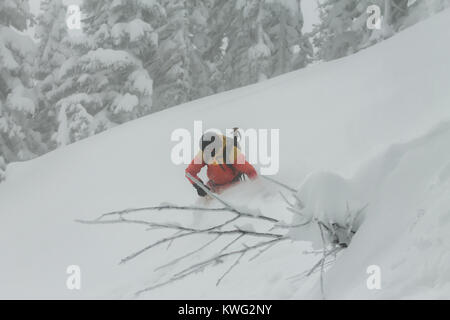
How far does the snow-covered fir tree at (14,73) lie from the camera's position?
13.7 meters

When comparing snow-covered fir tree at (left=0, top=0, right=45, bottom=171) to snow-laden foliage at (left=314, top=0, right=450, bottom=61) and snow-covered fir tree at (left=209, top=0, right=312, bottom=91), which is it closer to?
snow-covered fir tree at (left=209, top=0, right=312, bottom=91)

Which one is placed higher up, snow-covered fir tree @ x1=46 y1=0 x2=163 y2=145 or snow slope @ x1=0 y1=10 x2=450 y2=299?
snow-covered fir tree @ x1=46 y1=0 x2=163 y2=145

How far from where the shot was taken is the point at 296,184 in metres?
4.27

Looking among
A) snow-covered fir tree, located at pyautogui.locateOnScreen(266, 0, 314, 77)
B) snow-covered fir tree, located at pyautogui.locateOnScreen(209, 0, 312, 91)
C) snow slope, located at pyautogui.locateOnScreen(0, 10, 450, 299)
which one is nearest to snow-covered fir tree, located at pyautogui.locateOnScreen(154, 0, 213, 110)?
snow-covered fir tree, located at pyautogui.locateOnScreen(209, 0, 312, 91)

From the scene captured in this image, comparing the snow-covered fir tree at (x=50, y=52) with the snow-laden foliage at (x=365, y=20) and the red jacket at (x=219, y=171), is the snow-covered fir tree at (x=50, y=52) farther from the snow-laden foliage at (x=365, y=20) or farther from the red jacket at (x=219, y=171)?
the red jacket at (x=219, y=171)

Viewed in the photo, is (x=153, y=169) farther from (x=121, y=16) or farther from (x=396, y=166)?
(x=121, y=16)

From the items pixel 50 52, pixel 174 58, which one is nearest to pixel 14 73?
pixel 50 52

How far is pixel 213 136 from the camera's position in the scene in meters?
4.75

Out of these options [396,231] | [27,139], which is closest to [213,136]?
[396,231]

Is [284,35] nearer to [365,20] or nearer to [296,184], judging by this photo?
[365,20]

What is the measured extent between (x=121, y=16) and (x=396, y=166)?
1491 centimetres

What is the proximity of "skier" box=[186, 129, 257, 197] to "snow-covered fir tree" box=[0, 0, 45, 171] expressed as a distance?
10.9 metres

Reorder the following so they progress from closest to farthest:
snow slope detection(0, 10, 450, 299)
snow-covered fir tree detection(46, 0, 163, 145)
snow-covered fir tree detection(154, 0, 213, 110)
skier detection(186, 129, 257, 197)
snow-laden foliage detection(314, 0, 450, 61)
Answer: snow slope detection(0, 10, 450, 299) < skier detection(186, 129, 257, 197) < snow-laden foliage detection(314, 0, 450, 61) < snow-covered fir tree detection(46, 0, 163, 145) < snow-covered fir tree detection(154, 0, 213, 110)

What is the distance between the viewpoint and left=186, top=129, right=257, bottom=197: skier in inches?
189
